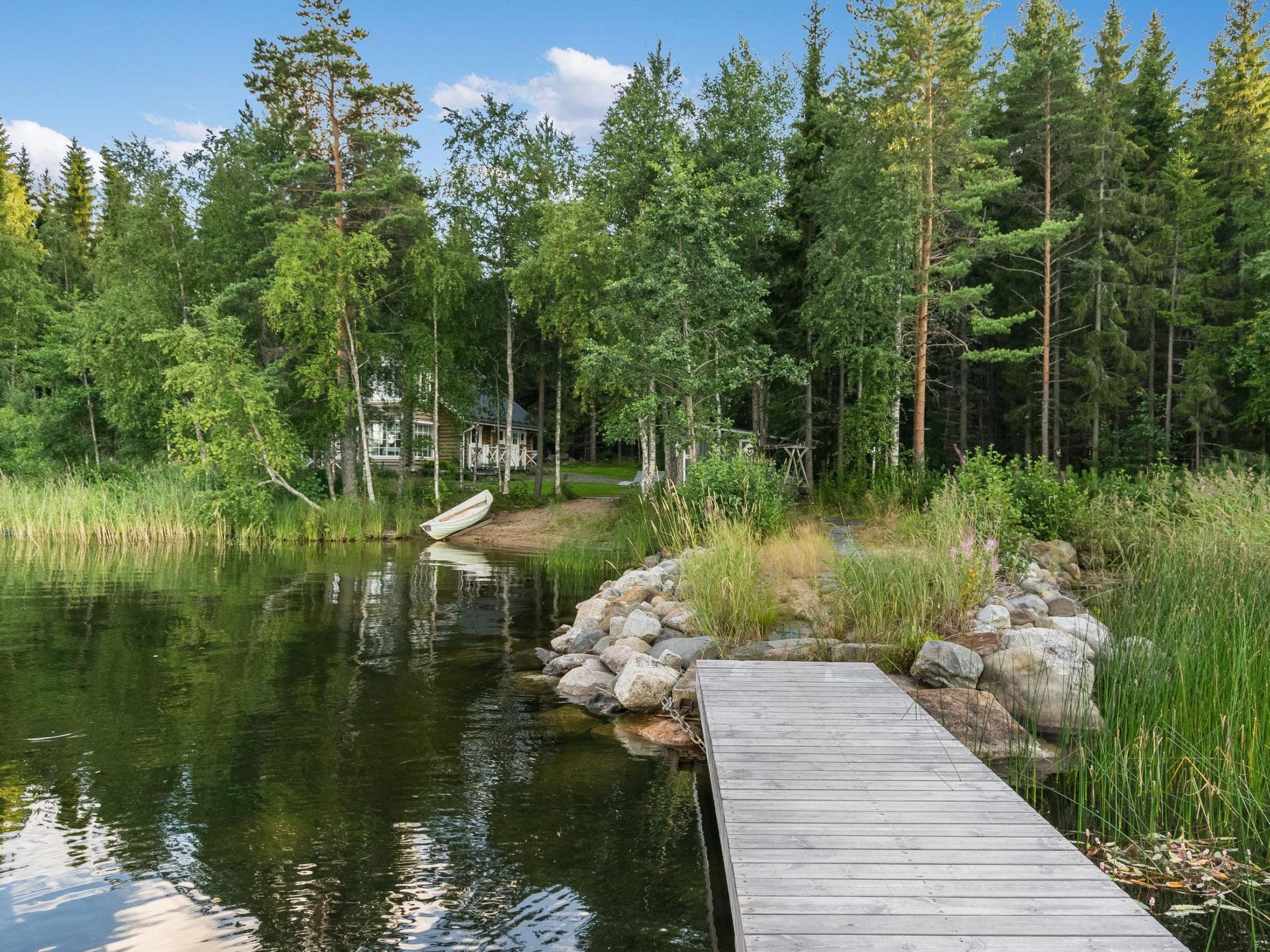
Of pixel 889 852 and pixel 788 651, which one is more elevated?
pixel 889 852

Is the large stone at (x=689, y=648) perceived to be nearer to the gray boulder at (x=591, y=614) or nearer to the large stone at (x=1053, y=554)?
the gray boulder at (x=591, y=614)

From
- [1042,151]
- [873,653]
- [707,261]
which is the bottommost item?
[873,653]

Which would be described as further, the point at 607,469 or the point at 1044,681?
the point at 607,469

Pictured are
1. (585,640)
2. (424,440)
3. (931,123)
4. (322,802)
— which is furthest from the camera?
(424,440)

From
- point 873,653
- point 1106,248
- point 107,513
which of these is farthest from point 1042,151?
point 107,513

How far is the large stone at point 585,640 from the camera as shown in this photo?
925cm

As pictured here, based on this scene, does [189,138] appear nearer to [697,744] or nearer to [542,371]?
[542,371]

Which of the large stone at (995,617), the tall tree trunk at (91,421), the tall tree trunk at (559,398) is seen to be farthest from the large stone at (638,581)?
the tall tree trunk at (91,421)

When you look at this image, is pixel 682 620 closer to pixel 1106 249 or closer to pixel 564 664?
pixel 564 664

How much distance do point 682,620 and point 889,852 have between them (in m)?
5.35

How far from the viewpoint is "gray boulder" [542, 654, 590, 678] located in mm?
8680

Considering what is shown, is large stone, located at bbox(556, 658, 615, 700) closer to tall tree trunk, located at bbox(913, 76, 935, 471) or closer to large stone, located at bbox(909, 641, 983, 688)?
large stone, located at bbox(909, 641, 983, 688)

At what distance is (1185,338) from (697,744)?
27141mm

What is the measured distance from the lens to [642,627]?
869 centimetres
